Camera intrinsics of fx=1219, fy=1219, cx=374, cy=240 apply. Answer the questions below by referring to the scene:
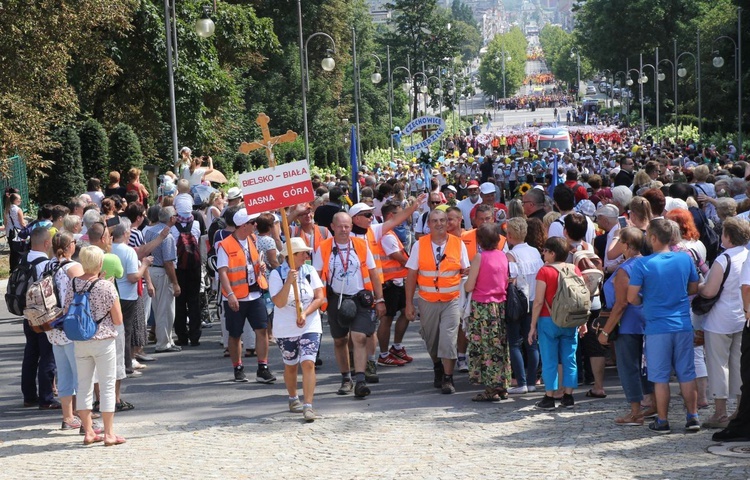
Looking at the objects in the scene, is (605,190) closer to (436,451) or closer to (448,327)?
(448,327)

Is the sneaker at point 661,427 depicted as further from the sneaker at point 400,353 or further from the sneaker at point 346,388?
the sneaker at point 400,353

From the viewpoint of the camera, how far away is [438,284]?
12.0 meters

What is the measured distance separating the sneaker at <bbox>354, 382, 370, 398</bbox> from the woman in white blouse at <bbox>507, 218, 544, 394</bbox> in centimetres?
139

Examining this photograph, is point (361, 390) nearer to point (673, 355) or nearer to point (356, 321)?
point (356, 321)

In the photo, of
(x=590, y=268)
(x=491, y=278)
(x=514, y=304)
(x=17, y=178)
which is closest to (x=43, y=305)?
(x=491, y=278)

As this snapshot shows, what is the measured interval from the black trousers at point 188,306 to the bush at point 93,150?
17.8 metres

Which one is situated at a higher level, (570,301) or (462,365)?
(570,301)

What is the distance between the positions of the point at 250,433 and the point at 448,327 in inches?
97.0

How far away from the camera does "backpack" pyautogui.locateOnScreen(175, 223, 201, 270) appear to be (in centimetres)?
1516

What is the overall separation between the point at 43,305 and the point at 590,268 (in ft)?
16.2

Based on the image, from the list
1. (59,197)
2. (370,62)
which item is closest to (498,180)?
(59,197)

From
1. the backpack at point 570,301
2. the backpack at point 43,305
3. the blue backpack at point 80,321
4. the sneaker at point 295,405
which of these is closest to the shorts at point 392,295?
the sneaker at point 295,405

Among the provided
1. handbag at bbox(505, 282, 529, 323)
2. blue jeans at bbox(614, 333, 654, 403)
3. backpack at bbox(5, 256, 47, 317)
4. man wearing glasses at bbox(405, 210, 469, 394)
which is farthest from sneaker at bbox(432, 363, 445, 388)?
backpack at bbox(5, 256, 47, 317)

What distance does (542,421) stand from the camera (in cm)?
1055
